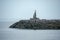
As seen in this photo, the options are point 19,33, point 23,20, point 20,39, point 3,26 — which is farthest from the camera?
point 3,26

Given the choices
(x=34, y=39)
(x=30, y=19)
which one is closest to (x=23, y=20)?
(x=30, y=19)

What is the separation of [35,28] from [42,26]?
0.42m

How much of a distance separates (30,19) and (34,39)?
196 centimetres

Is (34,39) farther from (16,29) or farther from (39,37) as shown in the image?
(16,29)

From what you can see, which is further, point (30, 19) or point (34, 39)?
point (30, 19)

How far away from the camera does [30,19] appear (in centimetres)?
978

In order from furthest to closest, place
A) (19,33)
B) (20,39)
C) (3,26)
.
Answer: (3,26)
(19,33)
(20,39)

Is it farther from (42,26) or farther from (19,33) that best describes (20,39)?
(42,26)

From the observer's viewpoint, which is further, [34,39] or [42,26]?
[42,26]

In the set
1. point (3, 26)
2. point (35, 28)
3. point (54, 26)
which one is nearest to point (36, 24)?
point (35, 28)

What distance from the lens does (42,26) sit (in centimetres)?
1016

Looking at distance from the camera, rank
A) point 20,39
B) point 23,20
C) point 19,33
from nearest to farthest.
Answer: point 20,39 → point 19,33 → point 23,20

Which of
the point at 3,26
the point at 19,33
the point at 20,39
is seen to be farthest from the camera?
the point at 3,26

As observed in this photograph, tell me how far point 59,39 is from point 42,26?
2221 mm
